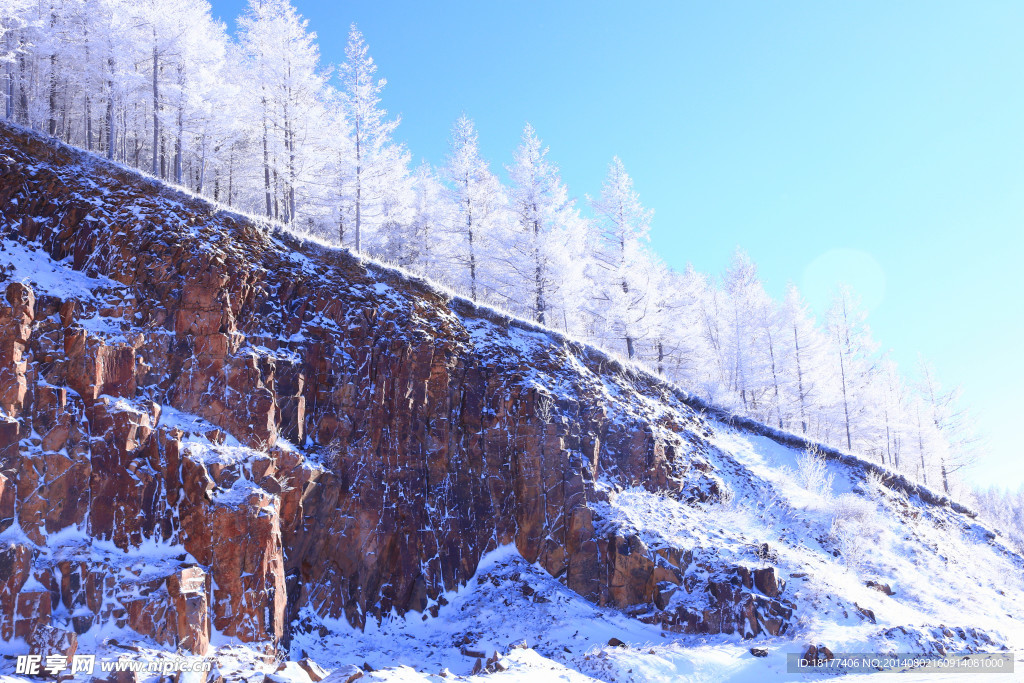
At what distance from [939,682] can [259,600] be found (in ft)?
48.0

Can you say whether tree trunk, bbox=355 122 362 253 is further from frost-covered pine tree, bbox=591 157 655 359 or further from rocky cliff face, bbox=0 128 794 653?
frost-covered pine tree, bbox=591 157 655 359

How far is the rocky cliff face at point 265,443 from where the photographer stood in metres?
12.2

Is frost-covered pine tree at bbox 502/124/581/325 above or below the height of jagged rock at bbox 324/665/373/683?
above

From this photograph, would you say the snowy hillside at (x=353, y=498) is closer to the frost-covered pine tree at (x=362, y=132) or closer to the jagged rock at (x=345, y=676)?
the jagged rock at (x=345, y=676)

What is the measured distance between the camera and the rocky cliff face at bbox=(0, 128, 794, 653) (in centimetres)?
1222

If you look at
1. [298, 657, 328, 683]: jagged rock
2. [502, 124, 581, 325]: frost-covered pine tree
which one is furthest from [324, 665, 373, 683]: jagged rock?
[502, 124, 581, 325]: frost-covered pine tree

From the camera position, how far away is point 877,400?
3803 cm

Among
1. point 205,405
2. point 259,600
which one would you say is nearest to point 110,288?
point 205,405

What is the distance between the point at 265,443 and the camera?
49.3ft

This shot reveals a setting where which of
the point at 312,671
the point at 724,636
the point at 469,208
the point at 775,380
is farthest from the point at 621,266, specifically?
the point at 312,671

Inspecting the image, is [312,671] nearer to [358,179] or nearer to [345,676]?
[345,676]

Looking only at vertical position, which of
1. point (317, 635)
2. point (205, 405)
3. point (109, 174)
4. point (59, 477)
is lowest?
point (317, 635)

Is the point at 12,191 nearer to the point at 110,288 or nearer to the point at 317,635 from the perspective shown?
the point at 110,288

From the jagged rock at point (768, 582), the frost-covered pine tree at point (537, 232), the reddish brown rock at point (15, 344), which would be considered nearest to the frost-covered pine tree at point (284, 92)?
the frost-covered pine tree at point (537, 232)
